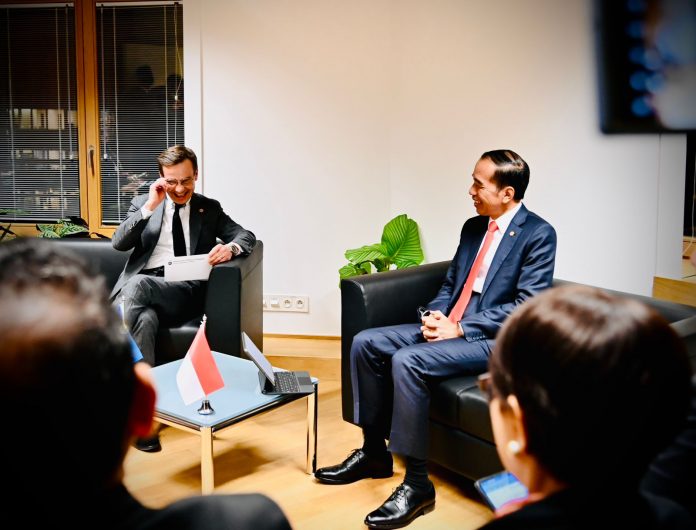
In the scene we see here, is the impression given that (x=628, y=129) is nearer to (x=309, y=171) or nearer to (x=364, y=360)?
(x=364, y=360)

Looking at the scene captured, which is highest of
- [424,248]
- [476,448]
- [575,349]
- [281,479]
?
Answer: [575,349]

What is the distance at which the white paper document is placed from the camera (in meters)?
3.69

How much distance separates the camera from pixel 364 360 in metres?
3.12

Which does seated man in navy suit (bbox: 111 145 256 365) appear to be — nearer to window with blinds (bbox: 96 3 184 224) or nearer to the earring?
window with blinds (bbox: 96 3 184 224)

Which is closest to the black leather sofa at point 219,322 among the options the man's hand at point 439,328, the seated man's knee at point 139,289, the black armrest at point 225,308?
the black armrest at point 225,308

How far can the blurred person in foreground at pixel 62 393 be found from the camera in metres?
0.66

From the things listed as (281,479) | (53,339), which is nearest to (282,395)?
(281,479)

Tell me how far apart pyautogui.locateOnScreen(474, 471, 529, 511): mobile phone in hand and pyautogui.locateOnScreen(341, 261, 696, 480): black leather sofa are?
1452 mm

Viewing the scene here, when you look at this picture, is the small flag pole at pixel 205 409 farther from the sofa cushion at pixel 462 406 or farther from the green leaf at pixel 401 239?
the green leaf at pixel 401 239

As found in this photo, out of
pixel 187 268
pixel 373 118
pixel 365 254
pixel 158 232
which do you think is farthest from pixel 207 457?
pixel 373 118

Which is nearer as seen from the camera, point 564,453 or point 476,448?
point 564,453

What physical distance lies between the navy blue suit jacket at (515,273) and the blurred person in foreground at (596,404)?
7.11 ft

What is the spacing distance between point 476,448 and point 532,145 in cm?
200

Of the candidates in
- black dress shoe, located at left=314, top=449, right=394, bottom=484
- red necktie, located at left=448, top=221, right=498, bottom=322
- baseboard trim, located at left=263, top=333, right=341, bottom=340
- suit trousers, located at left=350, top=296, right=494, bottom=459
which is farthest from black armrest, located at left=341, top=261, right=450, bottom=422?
baseboard trim, located at left=263, top=333, right=341, bottom=340
